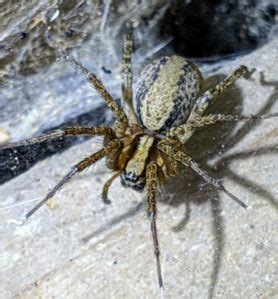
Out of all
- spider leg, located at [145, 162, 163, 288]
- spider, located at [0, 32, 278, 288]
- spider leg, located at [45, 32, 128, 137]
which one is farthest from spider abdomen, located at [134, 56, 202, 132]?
spider leg, located at [145, 162, 163, 288]

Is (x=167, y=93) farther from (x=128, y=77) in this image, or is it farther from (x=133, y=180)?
(x=133, y=180)

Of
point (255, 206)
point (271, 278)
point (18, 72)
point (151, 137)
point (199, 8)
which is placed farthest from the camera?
point (199, 8)

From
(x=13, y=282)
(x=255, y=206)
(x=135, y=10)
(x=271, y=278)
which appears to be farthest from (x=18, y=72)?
(x=271, y=278)

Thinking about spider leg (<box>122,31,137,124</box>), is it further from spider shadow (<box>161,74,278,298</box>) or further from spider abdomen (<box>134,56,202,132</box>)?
spider shadow (<box>161,74,278,298</box>)

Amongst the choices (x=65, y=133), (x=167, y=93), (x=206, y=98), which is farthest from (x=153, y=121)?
(x=65, y=133)

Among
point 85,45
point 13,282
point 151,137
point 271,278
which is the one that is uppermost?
point 85,45

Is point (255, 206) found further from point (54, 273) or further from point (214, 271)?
point (54, 273)

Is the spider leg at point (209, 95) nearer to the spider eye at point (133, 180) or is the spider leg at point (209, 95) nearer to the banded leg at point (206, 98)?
the banded leg at point (206, 98)
